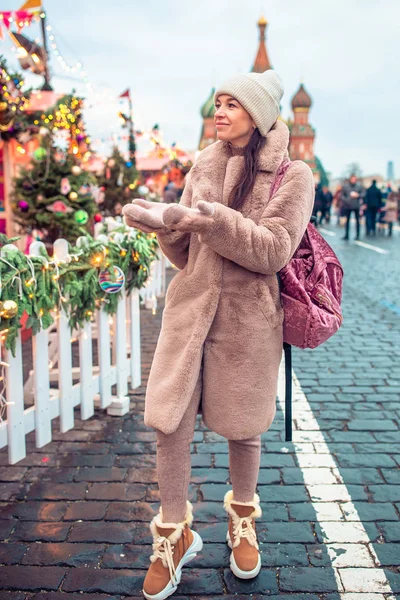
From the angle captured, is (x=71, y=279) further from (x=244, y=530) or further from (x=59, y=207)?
(x=59, y=207)

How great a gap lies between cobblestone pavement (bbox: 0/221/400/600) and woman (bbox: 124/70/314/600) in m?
0.23

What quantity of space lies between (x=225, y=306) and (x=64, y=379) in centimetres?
189

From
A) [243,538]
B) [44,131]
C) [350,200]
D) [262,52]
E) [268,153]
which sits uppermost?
[262,52]

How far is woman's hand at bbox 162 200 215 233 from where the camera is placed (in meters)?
2.04

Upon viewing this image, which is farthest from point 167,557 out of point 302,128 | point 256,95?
point 302,128

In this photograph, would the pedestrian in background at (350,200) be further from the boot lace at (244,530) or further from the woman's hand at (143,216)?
the woman's hand at (143,216)

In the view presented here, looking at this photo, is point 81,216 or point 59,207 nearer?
point 81,216

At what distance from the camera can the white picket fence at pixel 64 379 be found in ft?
11.3

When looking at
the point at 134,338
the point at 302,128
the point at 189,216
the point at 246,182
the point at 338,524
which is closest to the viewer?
the point at 189,216

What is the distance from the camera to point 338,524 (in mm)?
2938

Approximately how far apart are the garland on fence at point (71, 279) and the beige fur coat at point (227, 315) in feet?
3.82

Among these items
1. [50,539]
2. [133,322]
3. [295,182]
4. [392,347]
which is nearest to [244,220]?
[295,182]

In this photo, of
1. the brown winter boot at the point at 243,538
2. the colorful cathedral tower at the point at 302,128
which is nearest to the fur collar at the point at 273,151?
the brown winter boot at the point at 243,538

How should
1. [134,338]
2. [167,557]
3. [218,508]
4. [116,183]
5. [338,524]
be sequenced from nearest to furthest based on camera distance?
[167,557]
[338,524]
[218,508]
[134,338]
[116,183]
